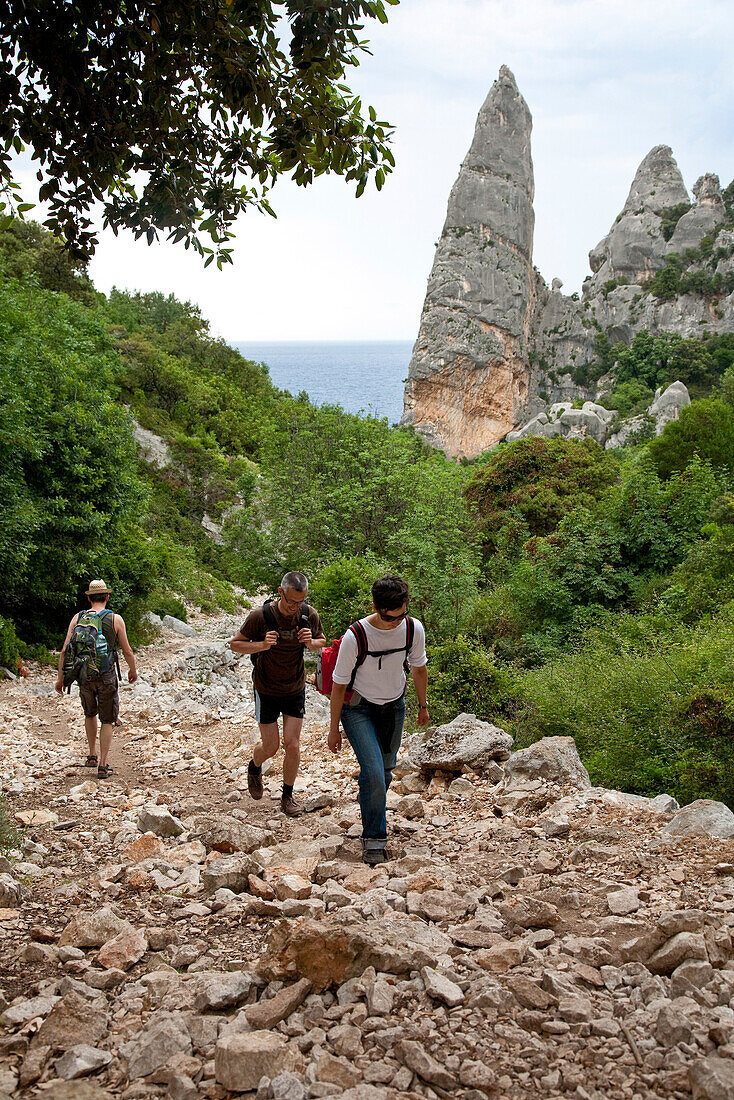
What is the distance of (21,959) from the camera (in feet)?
11.0

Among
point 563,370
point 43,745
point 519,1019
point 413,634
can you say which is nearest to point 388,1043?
point 519,1019

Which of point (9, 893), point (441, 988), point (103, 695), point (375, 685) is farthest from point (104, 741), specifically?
point (441, 988)

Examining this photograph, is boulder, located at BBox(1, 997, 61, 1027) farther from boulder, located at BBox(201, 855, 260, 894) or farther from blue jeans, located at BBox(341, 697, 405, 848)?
blue jeans, located at BBox(341, 697, 405, 848)

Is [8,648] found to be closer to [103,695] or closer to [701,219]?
[103,695]

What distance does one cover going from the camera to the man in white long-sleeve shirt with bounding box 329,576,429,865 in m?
4.49

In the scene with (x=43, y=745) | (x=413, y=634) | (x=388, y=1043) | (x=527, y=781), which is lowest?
(x=43, y=745)

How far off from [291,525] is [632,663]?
1221 cm

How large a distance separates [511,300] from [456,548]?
65.7 metres

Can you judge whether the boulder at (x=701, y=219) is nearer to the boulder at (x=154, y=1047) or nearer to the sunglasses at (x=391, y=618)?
the sunglasses at (x=391, y=618)

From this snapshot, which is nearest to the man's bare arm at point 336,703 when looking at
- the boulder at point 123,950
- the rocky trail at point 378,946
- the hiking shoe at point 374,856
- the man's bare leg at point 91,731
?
the hiking shoe at point 374,856

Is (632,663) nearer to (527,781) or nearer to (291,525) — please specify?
(527,781)

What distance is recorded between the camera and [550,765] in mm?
6289

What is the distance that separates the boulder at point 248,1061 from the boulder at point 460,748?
4.30 meters

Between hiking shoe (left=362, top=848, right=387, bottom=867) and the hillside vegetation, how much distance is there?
3.49 meters
